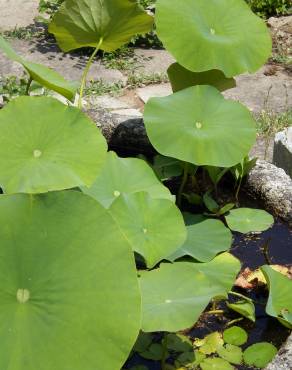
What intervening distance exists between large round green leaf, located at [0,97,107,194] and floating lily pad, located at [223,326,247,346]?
1.78 ft

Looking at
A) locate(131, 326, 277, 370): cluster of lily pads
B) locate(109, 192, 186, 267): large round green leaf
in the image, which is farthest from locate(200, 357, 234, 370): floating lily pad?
locate(109, 192, 186, 267): large round green leaf

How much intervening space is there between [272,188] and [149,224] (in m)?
0.59

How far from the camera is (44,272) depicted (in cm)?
145

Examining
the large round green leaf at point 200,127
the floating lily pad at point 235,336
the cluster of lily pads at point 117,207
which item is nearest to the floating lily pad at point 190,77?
the cluster of lily pads at point 117,207

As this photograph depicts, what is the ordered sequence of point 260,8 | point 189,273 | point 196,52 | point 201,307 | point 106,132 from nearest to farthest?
1. point 201,307
2. point 189,273
3. point 196,52
4. point 106,132
5. point 260,8

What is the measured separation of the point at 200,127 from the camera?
7.41 ft

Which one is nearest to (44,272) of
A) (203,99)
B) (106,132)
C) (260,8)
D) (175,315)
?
(175,315)

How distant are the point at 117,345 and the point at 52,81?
916 millimetres

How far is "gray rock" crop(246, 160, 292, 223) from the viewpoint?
2.40 m

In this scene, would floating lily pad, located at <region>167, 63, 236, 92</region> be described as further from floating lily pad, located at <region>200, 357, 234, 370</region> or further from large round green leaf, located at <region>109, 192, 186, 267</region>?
floating lily pad, located at <region>200, 357, 234, 370</region>

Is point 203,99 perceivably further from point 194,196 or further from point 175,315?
point 175,315

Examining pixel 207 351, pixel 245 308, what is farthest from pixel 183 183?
pixel 207 351

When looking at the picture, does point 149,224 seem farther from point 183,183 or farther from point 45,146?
point 183,183

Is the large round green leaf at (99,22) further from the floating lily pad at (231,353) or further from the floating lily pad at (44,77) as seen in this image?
the floating lily pad at (231,353)
